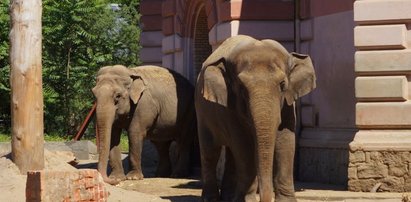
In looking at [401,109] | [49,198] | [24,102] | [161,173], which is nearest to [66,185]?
[49,198]

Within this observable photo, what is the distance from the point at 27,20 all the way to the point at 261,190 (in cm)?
453

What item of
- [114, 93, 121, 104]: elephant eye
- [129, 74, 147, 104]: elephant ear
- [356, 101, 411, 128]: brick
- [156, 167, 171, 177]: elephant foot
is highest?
[129, 74, 147, 104]: elephant ear

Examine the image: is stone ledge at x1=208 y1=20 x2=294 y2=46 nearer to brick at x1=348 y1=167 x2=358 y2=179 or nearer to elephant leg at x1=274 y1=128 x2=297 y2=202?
brick at x1=348 y1=167 x2=358 y2=179

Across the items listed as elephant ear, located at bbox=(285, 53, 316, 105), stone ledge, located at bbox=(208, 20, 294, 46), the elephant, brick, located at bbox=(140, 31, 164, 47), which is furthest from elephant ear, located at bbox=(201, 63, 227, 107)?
brick, located at bbox=(140, 31, 164, 47)

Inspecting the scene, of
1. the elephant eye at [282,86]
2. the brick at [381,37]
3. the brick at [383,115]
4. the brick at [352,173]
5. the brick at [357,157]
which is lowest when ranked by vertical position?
the brick at [352,173]

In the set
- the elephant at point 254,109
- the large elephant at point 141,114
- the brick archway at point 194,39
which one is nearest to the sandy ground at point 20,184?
the elephant at point 254,109

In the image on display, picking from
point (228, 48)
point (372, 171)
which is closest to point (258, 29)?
point (372, 171)

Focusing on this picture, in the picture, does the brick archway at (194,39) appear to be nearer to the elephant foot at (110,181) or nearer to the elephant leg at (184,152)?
the elephant leg at (184,152)

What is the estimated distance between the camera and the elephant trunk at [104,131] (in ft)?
58.3

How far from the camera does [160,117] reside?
1994 cm

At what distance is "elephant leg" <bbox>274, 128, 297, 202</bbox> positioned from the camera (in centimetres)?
1319

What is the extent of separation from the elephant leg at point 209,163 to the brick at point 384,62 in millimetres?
2771

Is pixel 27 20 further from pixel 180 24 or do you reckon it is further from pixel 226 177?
pixel 180 24

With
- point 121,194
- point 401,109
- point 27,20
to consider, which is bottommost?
point 121,194
